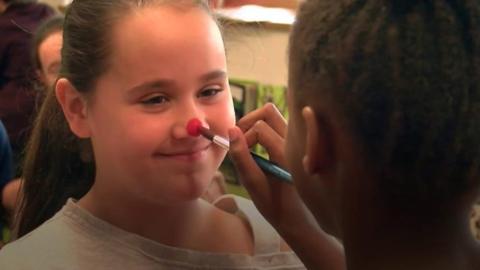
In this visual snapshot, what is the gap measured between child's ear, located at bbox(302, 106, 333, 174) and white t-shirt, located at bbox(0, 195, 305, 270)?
341 millimetres

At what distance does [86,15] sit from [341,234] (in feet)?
1.60

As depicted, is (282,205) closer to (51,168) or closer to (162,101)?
(162,101)

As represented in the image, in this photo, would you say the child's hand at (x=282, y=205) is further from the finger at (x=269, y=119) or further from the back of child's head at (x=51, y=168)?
the back of child's head at (x=51, y=168)

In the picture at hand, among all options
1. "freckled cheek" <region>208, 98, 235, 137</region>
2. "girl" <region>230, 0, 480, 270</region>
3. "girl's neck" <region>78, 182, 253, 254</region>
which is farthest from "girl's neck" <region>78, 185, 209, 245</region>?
"girl" <region>230, 0, 480, 270</region>

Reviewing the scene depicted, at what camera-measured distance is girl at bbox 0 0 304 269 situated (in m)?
0.83

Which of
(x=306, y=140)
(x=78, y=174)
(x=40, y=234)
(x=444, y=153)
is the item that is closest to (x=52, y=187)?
(x=78, y=174)

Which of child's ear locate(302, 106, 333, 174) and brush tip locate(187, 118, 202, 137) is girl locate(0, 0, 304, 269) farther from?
child's ear locate(302, 106, 333, 174)

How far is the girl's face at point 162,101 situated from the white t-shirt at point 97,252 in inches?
2.8

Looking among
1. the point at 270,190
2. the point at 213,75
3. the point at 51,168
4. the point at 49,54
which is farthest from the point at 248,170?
the point at 49,54

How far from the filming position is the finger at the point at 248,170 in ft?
2.62

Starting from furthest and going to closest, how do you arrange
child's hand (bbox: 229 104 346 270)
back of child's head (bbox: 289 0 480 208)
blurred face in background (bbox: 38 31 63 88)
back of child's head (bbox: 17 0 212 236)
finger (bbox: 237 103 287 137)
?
1. blurred face in background (bbox: 38 31 63 88)
2. back of child's head (bbox: 17 0 212 236)
3. finger (bbox: 237 103 287 137)
4. child's hand (bbox: 229 104 346 270)
5. back of child's head (bbox: 289 0 480 208)

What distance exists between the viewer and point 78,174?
42.1 inches

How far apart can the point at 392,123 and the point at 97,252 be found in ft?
1.59

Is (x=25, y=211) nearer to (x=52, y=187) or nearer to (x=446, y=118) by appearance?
(x=52, y=187)
